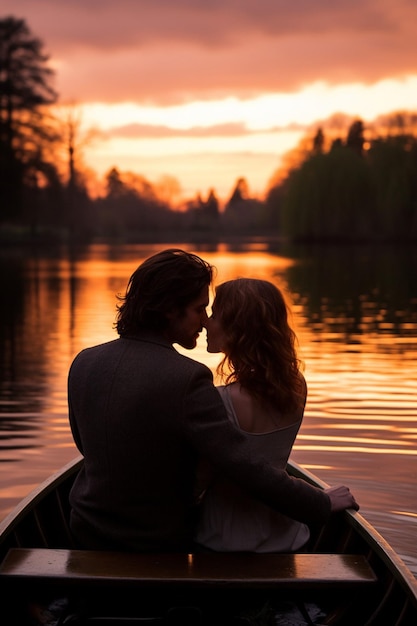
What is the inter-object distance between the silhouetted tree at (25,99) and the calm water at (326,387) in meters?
27.3

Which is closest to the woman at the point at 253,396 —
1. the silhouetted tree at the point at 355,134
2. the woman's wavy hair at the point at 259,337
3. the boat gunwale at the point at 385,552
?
the woman's wavy hair at the point at 259,337

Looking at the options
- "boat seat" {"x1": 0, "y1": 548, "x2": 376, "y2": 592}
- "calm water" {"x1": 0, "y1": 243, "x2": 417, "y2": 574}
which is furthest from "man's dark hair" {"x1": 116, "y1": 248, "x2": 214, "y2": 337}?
"calm water" {"x1": 0, "y1": 243, "x2": 417, "y2": 574}

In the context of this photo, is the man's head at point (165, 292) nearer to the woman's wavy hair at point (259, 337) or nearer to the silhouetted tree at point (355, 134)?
the woman's wavy hair at point (259, 337)

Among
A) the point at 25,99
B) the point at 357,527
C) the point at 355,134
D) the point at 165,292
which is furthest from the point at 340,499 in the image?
the point at 355,134

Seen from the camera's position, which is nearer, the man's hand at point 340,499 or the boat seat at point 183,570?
the boat seat at point 183,570

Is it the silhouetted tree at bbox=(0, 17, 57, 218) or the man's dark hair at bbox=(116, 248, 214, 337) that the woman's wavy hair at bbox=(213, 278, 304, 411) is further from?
the silhouetted tree at bbox=(0, 17, 57, 218)

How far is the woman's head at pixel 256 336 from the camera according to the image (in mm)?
3430

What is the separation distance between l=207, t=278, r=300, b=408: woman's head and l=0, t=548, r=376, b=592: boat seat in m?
0.52

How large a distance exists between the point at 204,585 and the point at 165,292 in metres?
0.87

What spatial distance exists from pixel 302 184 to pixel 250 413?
58730 millimetres

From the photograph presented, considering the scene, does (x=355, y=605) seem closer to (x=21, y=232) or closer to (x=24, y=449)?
(x=24, y=449)

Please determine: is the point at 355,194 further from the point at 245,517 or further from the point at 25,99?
the point at 245,517

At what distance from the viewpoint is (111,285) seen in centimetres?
3041

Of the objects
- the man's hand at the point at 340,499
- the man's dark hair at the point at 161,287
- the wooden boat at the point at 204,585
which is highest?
the man's dark hair at the point at 161,287
